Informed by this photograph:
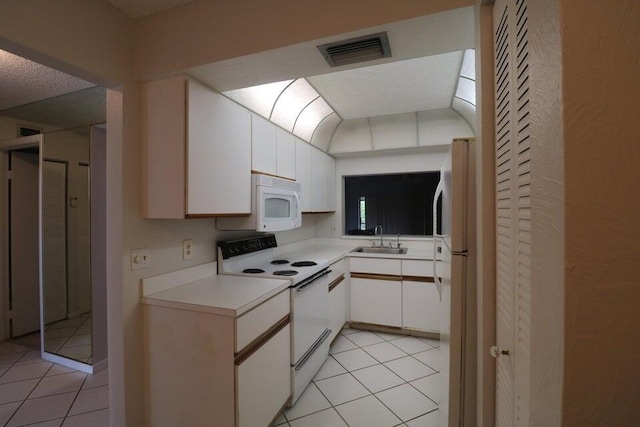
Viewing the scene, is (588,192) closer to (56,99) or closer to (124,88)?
(124,88)

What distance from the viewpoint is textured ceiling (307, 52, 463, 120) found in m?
2.17

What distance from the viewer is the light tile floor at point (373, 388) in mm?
1837

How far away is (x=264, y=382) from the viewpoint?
1.62 m

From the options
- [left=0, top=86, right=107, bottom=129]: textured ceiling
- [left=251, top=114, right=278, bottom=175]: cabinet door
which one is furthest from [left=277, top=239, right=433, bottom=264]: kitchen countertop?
[left=0, top=86, right=107, bottom=129]: textured ceiling

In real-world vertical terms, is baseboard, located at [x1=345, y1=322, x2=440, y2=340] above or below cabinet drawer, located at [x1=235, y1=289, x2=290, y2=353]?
below

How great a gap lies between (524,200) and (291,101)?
224cm

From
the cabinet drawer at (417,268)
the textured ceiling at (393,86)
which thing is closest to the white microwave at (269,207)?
the textured ceiling at (393,86)

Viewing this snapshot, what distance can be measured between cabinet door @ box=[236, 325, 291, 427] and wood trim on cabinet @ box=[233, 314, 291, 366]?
0.02 m

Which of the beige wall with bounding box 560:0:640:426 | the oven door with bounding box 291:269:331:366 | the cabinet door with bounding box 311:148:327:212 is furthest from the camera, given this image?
the cabinet door with bounding box 311:148:327:212

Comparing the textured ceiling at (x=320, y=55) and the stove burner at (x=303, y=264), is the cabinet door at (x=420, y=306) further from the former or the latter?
the textured ceiling at (x=320, y=55)

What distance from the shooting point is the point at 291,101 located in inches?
99.1

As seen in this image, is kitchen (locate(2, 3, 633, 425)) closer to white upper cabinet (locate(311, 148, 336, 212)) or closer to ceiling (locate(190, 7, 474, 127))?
ceiling (locate(190, 7, 474, 127))

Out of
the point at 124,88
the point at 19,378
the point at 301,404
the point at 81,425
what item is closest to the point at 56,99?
the point at 124,88

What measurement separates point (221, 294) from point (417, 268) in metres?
2.18
